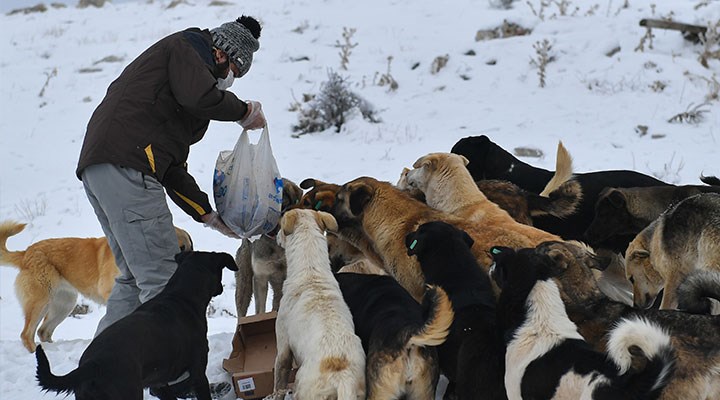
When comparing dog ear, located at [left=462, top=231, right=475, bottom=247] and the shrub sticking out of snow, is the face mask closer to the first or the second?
dog ear, located at [left=462, top=231, right=475, bottom=247]

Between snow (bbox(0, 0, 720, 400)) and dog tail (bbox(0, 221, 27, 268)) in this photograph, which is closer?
dog tail (bbox(0, 221, 27, 268))

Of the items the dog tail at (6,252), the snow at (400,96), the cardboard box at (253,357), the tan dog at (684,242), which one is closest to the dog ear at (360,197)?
the cardboard box at (253,357)

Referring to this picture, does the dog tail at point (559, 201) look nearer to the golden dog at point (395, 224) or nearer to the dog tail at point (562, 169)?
the dog tail at point (562, 169)

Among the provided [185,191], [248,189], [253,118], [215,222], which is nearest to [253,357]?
[215,222]

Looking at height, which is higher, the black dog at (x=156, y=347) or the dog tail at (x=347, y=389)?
the black dog at (x=156, y=347)

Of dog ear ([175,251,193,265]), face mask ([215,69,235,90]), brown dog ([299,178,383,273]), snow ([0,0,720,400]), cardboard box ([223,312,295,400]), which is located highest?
face mask ([215,69,235,90])

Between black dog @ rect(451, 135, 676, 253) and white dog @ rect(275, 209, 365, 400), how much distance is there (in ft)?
7.97

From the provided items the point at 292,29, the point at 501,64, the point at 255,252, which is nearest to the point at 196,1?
the point at 292,29

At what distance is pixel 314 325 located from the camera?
491 cm

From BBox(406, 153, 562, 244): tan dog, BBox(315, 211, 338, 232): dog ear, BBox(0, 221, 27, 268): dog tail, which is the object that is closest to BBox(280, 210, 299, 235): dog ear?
BBox(315, 211, 338, 232): dog ear

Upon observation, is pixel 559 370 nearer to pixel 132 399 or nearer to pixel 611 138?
pixel 132 399

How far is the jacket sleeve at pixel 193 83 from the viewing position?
523 centimetres

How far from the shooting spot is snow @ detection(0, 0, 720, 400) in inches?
494

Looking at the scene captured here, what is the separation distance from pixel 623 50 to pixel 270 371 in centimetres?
1280
